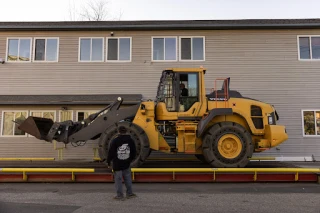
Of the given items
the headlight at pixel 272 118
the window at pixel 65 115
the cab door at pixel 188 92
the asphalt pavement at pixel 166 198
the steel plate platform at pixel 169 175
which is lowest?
the asphalt pavement at pixel 166 198

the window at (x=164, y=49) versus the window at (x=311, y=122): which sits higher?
the window at (x=164, y=49)

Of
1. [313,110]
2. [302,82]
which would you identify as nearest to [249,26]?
[302,82]

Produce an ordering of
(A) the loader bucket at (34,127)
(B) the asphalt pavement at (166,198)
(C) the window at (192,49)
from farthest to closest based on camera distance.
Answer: (C) the window at (192,49) → (A) the loader bucket at (34,127) → (B) the asphalt pavement at (166,198)

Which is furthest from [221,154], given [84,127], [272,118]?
[84,127]

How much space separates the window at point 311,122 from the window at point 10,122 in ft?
41.8

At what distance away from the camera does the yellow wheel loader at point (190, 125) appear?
9305mm

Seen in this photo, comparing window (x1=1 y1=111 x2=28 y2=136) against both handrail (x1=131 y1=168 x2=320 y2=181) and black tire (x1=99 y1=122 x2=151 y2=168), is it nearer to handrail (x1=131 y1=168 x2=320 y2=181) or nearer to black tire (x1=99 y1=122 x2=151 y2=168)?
black tire (x1=99 y1=122 x2=151 y2=168)

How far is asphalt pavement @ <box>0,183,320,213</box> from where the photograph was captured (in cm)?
624

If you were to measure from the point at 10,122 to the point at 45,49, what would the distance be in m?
3.77

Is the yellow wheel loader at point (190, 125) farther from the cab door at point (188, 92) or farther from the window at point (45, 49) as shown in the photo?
the window at point (45, 49)

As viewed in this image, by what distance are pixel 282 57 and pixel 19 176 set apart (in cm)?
1190

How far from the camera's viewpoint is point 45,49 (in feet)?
47.5

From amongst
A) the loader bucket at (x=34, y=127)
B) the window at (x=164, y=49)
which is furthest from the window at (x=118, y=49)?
the loader bucket at (x=34, y=127)

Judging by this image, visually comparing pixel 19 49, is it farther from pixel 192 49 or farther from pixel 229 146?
pixel 229 146
